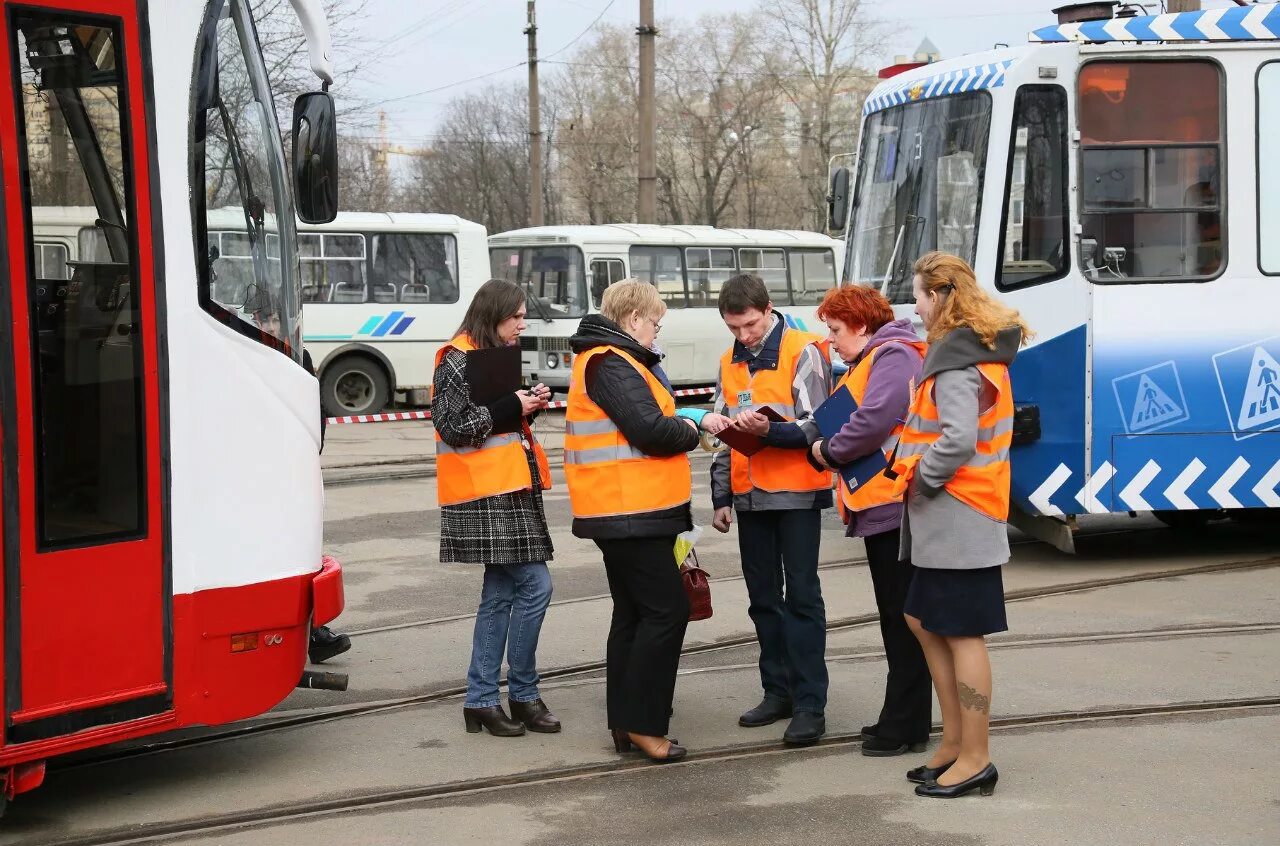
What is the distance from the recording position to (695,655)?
24.6 feet

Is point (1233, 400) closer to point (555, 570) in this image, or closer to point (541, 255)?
point (555, 570)

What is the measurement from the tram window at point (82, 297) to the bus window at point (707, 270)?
60.3 feet

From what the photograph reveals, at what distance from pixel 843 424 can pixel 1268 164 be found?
5331mm

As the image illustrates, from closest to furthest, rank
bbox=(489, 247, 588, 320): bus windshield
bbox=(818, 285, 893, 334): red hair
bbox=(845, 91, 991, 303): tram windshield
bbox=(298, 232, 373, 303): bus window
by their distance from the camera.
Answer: bbox=(818, 285, 893, 334): red hair, bbox=(845, 91, 991, 303): tram windshield, bbox=(298, 232, 373, 303): bus window, bbox=(489, 247, 588, 320): bus windshield

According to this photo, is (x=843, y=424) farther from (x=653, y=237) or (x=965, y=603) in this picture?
(x=653, y=237)

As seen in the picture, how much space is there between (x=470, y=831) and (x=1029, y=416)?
5460 millimetres

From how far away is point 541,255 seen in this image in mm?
22750

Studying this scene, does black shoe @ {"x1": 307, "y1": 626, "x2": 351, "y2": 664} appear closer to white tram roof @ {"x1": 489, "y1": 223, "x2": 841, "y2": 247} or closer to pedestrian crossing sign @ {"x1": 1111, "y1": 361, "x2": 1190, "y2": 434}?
pedestrian crossing sign @ {"x1": 1111, "y1": 361, "x2": 1190, "y2": 434}

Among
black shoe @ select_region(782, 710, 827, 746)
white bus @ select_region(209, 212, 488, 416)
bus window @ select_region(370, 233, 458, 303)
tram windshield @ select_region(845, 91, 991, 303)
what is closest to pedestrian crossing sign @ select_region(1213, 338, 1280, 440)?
tram windshield @ select_region(845, 91, 991, 303)

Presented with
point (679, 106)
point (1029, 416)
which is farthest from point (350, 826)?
point (679, 106)

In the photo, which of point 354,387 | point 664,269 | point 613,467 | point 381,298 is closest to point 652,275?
point 664,269

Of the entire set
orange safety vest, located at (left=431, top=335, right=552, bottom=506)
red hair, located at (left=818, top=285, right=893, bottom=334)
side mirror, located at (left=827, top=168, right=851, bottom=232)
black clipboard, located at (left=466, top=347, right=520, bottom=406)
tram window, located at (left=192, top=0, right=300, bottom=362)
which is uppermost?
side mirror, located at (left=827, top=168, right=851, bottom=232)

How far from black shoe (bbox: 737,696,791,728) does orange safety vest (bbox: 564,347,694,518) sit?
105cm

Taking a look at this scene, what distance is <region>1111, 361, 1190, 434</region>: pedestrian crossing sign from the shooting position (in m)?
9.26
